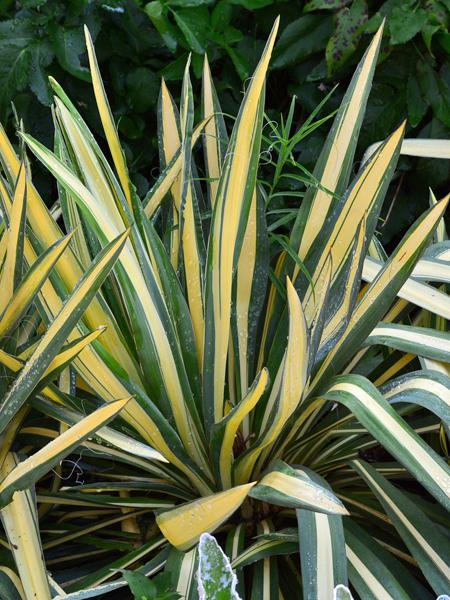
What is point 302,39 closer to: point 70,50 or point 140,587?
point 70,50

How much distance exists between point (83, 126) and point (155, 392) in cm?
37

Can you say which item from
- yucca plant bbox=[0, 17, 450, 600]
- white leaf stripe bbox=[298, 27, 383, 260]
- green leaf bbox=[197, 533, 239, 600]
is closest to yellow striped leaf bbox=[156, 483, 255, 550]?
yucca plant bbox=[0, 17, 450, 600]

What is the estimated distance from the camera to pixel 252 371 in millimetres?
1236

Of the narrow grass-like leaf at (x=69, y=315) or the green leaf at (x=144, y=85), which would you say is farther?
the green leaf at (x=144, y=85)

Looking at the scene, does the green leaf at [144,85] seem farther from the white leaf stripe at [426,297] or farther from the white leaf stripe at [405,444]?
the white leaf stripe at [405,444]

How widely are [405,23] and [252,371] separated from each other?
0.71 m

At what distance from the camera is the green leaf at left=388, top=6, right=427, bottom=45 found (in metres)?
1.50

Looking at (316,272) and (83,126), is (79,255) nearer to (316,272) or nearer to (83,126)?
(83,126)

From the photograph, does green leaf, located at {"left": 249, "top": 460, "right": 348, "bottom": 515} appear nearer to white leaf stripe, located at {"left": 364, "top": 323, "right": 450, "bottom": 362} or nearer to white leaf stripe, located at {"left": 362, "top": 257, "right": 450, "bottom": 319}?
white leaf stripe, located at {"left": 364, "top": 323, "right": 450, "bottom": 362}

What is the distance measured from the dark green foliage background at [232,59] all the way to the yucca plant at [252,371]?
384mm

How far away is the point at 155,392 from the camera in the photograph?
43.9 inches

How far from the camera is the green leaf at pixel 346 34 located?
5.15 feet

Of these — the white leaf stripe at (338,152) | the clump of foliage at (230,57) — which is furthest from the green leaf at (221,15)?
the white leaf stripe at (338,152)

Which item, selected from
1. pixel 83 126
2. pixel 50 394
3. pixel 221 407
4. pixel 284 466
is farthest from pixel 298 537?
pixel 83 126
